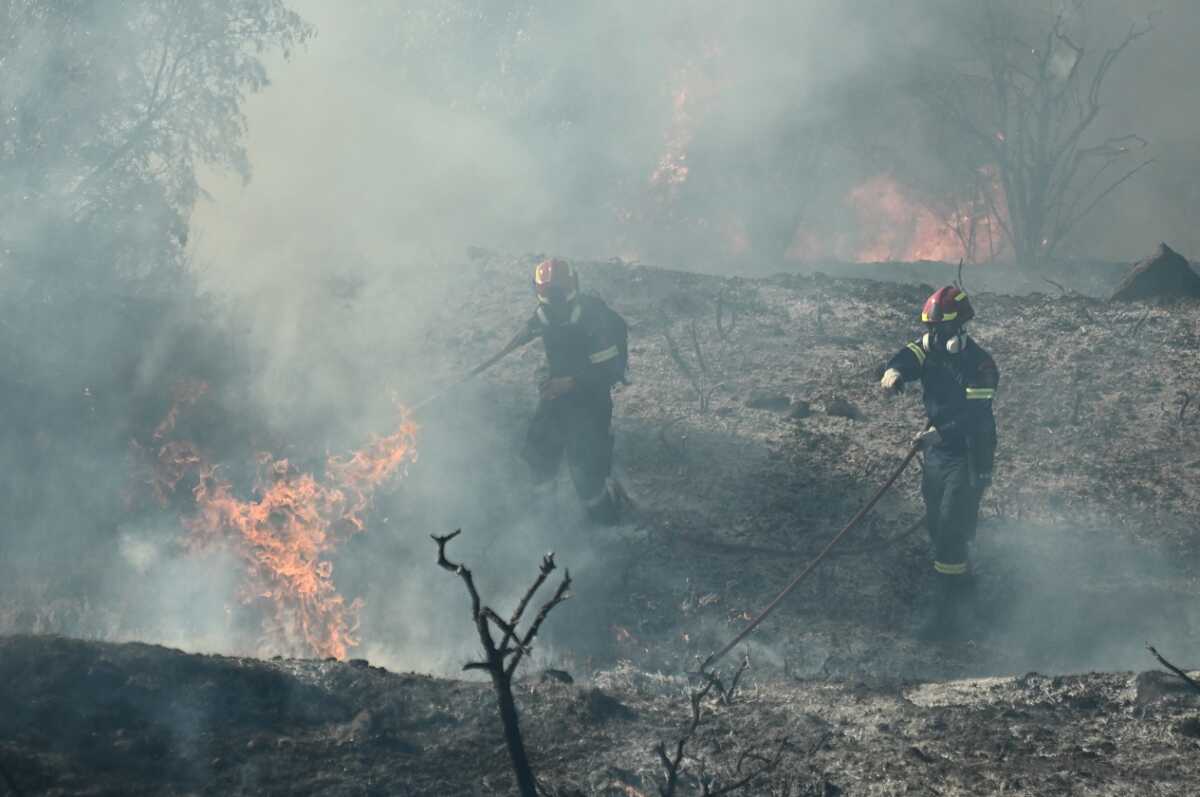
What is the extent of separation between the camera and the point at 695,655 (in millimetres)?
8367

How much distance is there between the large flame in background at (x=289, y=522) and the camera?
8.91 meters

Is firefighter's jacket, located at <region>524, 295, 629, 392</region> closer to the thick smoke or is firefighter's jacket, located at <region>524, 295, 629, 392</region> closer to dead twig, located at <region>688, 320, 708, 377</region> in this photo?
the thick smoke

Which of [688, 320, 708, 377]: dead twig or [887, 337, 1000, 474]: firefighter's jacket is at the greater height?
[688, 320, 708, 377]: dead twig

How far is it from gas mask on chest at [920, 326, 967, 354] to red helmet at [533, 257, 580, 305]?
311cm

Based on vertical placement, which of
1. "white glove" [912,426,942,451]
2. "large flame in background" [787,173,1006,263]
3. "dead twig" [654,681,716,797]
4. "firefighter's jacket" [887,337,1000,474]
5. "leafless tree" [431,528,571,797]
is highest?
"large flame in background" [787,173,1006,263]

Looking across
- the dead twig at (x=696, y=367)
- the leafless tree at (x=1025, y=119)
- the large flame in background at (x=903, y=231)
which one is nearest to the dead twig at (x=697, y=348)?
the dead twig at (x=696, y=367)

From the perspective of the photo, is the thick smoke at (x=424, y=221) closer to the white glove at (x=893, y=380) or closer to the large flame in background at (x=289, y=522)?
the large flame in background at (x=289, y=522)

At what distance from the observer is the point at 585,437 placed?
9.98 m

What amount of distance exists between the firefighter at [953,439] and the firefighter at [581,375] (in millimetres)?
2581

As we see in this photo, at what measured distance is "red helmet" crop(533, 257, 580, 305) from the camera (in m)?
9.88

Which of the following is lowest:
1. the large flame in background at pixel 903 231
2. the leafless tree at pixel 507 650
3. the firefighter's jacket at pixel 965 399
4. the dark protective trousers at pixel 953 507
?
the leafless tree at pixel 507 650

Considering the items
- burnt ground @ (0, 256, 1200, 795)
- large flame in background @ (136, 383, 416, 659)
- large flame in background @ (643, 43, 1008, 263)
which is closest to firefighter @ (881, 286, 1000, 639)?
burnt ground @ (0, 256, 1200, 795)

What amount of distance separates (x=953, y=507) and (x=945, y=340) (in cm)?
131

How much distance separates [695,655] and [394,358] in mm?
6965
